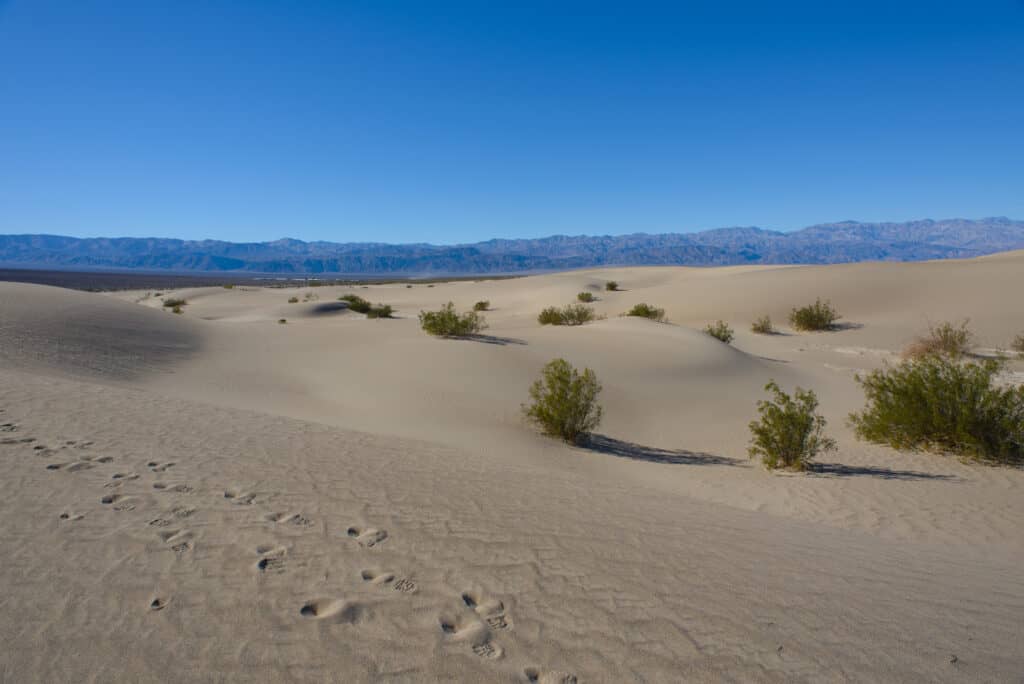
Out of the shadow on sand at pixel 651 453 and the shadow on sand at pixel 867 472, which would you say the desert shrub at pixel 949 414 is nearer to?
the shadow on sand at pixel 867 472

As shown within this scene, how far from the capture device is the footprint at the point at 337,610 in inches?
113

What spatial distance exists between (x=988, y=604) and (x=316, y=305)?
31.4 meters

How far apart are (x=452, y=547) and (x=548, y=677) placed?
52.7 inches

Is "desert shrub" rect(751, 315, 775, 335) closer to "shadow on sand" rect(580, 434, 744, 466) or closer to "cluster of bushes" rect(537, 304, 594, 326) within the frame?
"cluster of bushes" rect(537, 304, 594, 326)

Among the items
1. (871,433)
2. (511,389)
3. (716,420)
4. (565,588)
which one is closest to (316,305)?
(511,389)

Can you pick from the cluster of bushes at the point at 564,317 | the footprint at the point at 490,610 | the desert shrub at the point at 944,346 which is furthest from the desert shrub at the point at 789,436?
the cluster of bushes at the point at 564,317

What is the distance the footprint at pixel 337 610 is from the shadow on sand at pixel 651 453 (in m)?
6.39

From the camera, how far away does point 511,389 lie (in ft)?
38.1

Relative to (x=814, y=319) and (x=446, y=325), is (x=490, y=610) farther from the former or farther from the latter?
(x=814, y=319)

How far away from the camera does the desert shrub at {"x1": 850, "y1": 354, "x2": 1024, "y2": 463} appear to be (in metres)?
7.61

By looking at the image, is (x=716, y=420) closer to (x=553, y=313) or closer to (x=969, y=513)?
(x=969, y=513)

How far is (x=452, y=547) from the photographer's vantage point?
3.79m

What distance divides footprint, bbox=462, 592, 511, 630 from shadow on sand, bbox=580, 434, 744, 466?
5.98 m

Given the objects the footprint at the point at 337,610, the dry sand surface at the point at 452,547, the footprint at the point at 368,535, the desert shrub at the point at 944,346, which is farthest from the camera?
the desert shrub at the point at 944,346
